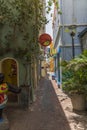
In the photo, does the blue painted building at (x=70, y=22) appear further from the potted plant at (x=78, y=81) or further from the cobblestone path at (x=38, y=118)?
the potted plant at (x=78, y=81)

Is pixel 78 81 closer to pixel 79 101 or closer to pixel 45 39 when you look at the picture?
pixel 79 101

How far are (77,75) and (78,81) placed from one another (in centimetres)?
26

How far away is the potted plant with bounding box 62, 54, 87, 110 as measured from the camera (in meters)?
9.67

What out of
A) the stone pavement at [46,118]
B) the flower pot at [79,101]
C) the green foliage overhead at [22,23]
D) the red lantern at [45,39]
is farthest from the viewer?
the red lantern at [45,39]

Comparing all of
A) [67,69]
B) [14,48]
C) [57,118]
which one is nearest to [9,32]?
[14,48]

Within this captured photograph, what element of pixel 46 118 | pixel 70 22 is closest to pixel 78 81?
pixel 46 118

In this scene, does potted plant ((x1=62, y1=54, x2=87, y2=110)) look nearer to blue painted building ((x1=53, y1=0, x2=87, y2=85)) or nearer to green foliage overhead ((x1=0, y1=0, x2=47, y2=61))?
green foliage overhead ((x1=0, y1=0, x2=47, y2=61))

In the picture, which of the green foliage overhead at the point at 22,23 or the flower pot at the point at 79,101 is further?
the green foliage overhead at the point at 22,23

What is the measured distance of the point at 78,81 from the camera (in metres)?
10.3

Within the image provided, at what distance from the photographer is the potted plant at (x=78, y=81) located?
9672 mm

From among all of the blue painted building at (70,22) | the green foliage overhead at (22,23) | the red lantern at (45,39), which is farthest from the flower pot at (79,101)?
the blue painted building at (70,22)

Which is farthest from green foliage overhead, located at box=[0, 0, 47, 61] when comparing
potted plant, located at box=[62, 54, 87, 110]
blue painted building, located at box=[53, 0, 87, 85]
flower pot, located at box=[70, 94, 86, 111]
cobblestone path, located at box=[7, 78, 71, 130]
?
blue painted building, located at box=[53, 0, 87, 85]

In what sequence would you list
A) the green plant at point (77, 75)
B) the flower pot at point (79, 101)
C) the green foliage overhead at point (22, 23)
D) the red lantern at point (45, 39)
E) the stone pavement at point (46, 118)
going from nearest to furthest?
the stone pavement at point (46, 118)
the green plant at point (77, 75)
the flower pot at point (79, 101)
the green foliage overhead at point (22, 23)
the red lantern at point (45, 39)

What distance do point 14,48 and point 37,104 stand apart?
2.99 metres
